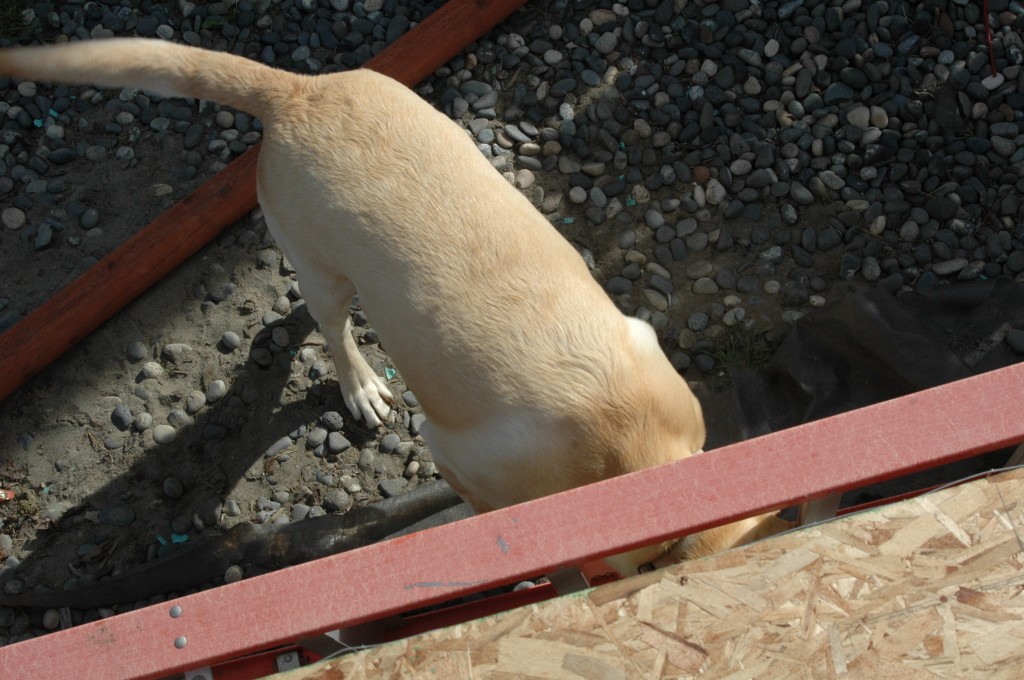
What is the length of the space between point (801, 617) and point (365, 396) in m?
2.10

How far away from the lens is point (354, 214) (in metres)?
2.49

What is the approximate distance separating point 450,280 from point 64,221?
7.61 ft

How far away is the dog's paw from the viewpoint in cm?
334

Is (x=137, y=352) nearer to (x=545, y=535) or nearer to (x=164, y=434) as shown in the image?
(x=164, y=434)

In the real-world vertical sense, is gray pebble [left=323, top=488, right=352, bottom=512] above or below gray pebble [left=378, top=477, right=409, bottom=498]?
below

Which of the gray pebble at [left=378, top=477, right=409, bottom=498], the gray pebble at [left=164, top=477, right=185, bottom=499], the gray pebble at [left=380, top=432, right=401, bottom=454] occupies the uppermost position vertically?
the gray pebble at [left=380, top=432, right=401, bottom=454]

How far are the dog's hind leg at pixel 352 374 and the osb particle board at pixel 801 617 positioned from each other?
1.61 m

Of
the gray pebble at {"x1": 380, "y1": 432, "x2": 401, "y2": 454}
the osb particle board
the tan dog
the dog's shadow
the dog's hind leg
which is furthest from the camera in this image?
the gray pebble at {"x1": 380, "y1": 432, "x2": 401, "y2": 454}

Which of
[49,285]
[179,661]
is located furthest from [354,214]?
[49,285]

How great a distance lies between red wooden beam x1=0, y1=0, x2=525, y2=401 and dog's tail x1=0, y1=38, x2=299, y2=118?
949 millimetres

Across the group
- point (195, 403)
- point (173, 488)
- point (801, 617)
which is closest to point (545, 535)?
point (801, 617)

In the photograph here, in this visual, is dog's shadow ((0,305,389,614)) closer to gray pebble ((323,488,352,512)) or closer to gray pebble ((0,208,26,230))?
gray pebble ((323,488,352,512))

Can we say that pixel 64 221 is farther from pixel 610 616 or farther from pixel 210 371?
pixel 610 616

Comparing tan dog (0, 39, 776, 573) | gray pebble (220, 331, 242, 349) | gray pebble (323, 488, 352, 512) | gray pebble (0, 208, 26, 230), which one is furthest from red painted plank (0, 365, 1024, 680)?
gray pebble (0, 208, 26, 230)
